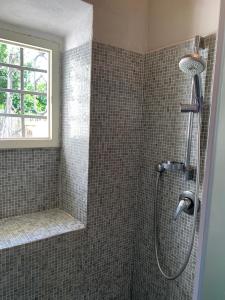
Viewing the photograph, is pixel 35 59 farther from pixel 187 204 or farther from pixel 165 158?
pixel 187 204

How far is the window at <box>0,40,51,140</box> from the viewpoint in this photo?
4.80 ft

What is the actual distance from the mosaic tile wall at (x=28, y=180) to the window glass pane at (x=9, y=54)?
56 cm

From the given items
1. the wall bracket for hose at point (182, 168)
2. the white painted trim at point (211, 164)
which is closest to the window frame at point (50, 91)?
the wall bracket for hose at point (182, 168)

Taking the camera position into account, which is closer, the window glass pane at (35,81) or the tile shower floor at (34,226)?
the tile shower floor at (34,226)

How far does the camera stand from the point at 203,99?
3.91ft

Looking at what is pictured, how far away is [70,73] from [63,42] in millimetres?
251

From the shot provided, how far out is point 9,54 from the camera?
1459 millimetres

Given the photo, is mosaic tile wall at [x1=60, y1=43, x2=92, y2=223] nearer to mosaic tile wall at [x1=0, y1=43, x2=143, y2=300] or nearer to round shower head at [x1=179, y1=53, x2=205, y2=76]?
mosaic tile wall at [x1=0, y1=43, x2=143, y2=300]

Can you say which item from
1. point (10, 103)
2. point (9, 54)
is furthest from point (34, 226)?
point (9, 54)

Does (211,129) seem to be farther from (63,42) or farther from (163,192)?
(63,42)

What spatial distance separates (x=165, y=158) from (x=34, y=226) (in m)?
0.88

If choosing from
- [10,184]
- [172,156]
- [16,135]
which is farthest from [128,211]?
[16,135]

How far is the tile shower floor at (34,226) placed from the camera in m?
1.26

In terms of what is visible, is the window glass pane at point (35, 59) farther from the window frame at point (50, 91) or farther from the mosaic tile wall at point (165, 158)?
the mosaic tile wall at point (165, 158)
